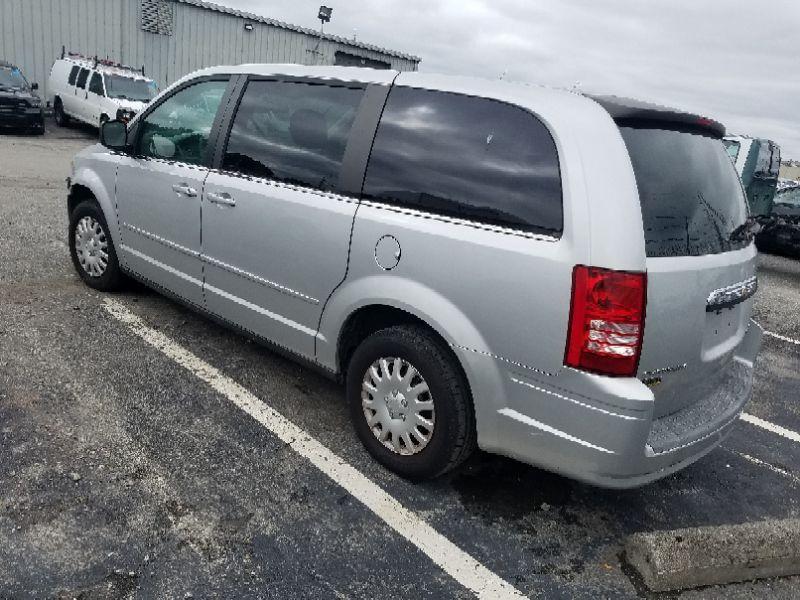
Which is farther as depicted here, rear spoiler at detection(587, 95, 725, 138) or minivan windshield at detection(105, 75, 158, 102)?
minivan windshield at detection(105, 75, 158, 102)

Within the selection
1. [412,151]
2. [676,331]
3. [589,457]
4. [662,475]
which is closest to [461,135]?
[412,151]

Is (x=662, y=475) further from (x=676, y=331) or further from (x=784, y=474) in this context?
(x=784, y=474)

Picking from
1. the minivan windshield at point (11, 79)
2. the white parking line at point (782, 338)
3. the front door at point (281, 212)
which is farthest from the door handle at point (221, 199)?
the minivan windshield at point (11, 79)

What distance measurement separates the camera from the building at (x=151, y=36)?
63.0 feet

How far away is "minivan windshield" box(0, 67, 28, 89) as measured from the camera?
53.5 ft

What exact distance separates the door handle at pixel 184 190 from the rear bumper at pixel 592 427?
2.16 meters

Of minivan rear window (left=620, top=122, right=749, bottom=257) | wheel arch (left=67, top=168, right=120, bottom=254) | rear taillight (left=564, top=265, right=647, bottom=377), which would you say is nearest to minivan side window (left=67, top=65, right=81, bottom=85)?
wheel arch (left=67, top=168, right=120, bottom=254)

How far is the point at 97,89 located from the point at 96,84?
132 millimetres

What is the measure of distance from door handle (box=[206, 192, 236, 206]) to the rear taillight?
6.96ft

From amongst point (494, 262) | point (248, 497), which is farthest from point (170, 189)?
point (494, 262)

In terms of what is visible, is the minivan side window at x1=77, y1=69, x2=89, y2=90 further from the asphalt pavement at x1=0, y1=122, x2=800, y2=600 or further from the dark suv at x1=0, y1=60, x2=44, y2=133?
the asphalt pavement at x1=0, y1=122, x2=800, y2=600

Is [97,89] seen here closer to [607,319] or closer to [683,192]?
[683,192]

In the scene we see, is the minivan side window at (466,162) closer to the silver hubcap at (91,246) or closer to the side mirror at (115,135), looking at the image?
the side mirror at (115,135)

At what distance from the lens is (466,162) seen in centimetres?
271
